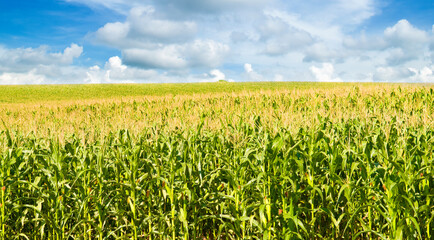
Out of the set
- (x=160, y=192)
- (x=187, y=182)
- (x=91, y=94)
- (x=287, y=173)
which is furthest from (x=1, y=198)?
(x=91, y=94)

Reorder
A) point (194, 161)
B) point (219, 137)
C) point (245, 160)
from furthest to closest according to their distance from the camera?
1. point (219, 137)
2. point (194, 161)
3. point (245, 160)

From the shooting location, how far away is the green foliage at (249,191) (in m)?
3.75

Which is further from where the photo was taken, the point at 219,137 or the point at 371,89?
the point at 371,89

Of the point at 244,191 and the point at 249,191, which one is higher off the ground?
the point at 244,191

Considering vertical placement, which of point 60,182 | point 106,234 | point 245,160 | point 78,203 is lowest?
point 106,234

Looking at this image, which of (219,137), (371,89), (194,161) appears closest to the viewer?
(194,161)

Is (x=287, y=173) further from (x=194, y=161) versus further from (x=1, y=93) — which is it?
(x=1, y=93)

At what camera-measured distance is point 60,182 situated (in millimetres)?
4457

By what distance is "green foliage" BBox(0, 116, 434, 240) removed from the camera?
148 inches

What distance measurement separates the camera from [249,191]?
455 cm

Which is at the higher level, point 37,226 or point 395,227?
point 395,227

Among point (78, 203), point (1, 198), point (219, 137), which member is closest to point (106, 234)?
point (78, 203)

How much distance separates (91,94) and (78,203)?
160 ft

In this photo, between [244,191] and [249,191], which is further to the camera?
[249,191]
